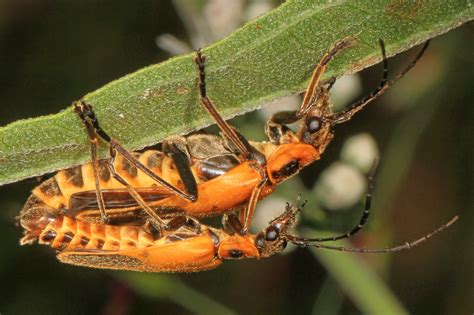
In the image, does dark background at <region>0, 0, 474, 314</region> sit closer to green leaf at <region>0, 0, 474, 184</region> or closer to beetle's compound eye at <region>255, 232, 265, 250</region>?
beetle's compound eye at <region>255, 232, 265, 250</region>

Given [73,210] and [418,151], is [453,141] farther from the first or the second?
[73,210]

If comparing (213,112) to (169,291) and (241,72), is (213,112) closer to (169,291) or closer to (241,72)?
(241,72)

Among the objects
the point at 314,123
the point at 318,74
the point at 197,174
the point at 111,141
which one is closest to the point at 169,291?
the point at 197,174

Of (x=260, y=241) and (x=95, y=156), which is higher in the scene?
(x=260, y=241)

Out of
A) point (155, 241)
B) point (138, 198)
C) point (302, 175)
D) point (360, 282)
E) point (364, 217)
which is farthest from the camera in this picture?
point (302, 175)

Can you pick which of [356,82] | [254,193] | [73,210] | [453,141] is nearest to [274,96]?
[254,193]

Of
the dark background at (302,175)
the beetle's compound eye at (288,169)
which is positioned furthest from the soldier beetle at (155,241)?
the dark background at (302,175)

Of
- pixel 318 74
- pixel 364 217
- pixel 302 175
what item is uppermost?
pixel 302 175

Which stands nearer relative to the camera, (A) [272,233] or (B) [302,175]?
(A) [272,233]
